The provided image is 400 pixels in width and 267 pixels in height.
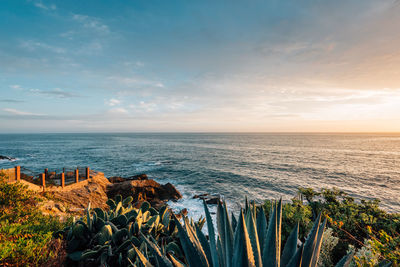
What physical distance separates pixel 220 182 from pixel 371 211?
19033 millimetres

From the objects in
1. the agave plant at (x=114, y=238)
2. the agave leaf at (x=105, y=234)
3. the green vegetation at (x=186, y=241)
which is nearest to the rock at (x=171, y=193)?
the green vegetation at (x=186, y=241)

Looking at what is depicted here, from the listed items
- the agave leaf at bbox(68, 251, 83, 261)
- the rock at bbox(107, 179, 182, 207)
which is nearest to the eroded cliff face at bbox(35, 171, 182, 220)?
the rock at bbox(107, 179, 182, 207)

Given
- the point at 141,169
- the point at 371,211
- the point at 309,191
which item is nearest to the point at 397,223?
the point at 371,211

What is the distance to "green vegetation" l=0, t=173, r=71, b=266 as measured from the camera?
8.50 ft

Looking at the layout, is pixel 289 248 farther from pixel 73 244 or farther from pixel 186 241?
pixel 73 244

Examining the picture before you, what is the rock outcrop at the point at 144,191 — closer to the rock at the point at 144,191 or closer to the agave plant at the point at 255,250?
the rock at the point at 144,191

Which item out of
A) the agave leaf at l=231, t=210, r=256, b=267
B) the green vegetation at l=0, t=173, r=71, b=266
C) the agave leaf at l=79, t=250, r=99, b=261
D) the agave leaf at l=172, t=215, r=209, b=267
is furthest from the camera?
the green vegetation at l=0, t=173, r=71, b=266

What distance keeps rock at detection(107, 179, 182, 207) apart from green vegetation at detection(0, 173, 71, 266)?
486 inches

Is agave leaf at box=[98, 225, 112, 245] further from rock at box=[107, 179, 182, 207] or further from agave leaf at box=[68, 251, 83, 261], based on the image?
rock at box=[107, 179, 182, 207]

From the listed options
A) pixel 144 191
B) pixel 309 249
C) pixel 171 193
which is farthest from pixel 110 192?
pixel 309 249

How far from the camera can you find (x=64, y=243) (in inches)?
112

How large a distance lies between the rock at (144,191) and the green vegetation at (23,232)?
12355 mm

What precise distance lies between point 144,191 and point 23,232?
15.4 m

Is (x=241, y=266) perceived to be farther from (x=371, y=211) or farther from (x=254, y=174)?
(x=254, y=174)
